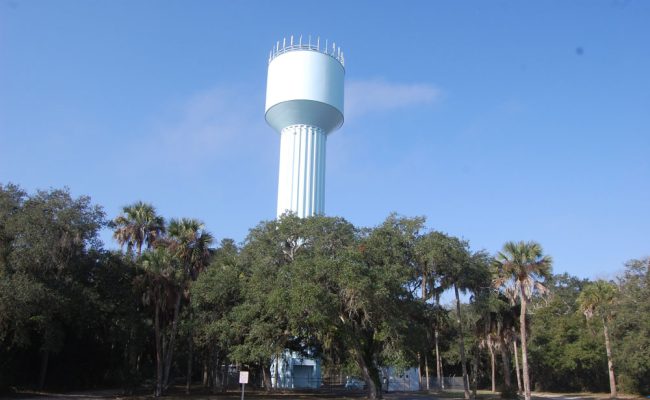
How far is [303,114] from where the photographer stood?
5281 centimetres

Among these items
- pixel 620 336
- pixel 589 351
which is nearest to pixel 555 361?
pixel 589 351

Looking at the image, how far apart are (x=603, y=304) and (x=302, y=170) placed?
27649mm

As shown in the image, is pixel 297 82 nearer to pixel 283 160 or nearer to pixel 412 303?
pixel 283 160

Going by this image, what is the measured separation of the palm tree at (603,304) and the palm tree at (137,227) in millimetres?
34828

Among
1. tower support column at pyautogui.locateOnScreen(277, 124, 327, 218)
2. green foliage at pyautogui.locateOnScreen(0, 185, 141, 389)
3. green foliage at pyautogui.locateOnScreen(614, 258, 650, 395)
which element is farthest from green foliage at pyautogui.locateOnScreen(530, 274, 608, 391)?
green foliage at pyautogui.locateOnScreen(0, 185, 141, 389)

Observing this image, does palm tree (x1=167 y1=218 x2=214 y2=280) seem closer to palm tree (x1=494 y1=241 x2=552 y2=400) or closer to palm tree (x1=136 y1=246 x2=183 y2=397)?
palm tree (x1=136 y1=246 x2=183 y2=397)

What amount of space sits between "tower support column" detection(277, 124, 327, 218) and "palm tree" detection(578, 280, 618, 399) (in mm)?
24177

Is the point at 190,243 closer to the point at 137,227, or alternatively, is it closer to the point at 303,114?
the point at 137,227

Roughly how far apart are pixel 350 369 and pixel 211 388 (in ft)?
48.8

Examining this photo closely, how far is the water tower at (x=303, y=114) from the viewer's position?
5172cm

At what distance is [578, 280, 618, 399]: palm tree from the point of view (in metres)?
44.9

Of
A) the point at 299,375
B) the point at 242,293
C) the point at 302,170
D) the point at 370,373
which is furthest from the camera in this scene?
the point at 302,170

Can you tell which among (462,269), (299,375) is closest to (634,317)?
(462,269)

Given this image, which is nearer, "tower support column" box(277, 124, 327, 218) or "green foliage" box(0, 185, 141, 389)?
"green foliage" box(0, 185, 141, 389)
